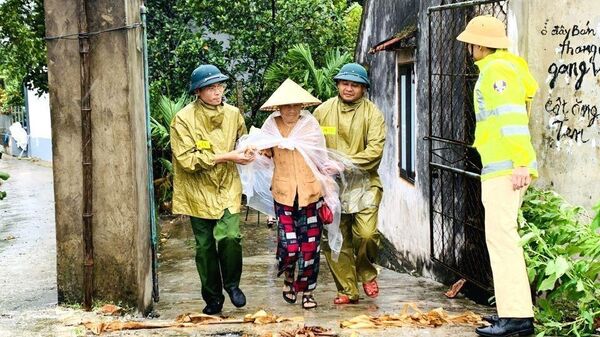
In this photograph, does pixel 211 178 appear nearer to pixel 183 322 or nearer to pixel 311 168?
pixel 311 168

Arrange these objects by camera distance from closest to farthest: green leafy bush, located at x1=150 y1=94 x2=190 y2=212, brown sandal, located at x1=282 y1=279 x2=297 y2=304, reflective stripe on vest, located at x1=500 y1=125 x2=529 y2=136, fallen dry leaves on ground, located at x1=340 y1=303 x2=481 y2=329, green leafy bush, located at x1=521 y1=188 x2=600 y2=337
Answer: green leafy bush, located at x1=521 y1=188 x2=600 y2=337 → reflective stripe on vest, located at x1=500 y1=125 x2=529 y2=136 → fallen dry leaves on ground, located at x1=340 y1=303 x2=481 y2=329 → brown sandal, located at x1=282 y1=279 x2=297 y2=304 → green leafy bush, located at x1=150 y1=94 x2=190 y2=212

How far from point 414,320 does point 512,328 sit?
0.74 m

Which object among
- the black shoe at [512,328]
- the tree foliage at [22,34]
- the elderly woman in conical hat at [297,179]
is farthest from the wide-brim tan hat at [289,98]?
the tree foliage at [22,34]

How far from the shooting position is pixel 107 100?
18.9ft

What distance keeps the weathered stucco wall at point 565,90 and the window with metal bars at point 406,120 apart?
12.2ft

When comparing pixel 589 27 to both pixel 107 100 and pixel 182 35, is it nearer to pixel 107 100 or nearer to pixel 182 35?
pixel 107 100

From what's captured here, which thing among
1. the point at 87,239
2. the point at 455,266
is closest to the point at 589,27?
the point at 455,266

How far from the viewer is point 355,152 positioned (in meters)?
6.59

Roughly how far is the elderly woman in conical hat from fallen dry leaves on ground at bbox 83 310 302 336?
75 centimetres

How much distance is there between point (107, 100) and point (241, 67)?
9333 mm

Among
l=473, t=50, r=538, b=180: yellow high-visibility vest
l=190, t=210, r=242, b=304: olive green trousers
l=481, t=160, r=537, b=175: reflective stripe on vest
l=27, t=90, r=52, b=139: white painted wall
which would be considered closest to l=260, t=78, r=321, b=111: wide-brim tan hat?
l=190, t=210, r=242, b=304: olive green trousers

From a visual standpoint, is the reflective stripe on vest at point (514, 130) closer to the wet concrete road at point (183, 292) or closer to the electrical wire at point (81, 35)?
the wet concrete road at point (183, 292)

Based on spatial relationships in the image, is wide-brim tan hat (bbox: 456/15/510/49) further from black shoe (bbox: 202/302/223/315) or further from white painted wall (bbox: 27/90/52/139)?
white painted wall (bbox: 27/90/52/139)

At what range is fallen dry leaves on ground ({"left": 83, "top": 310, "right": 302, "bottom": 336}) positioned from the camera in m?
5.30
